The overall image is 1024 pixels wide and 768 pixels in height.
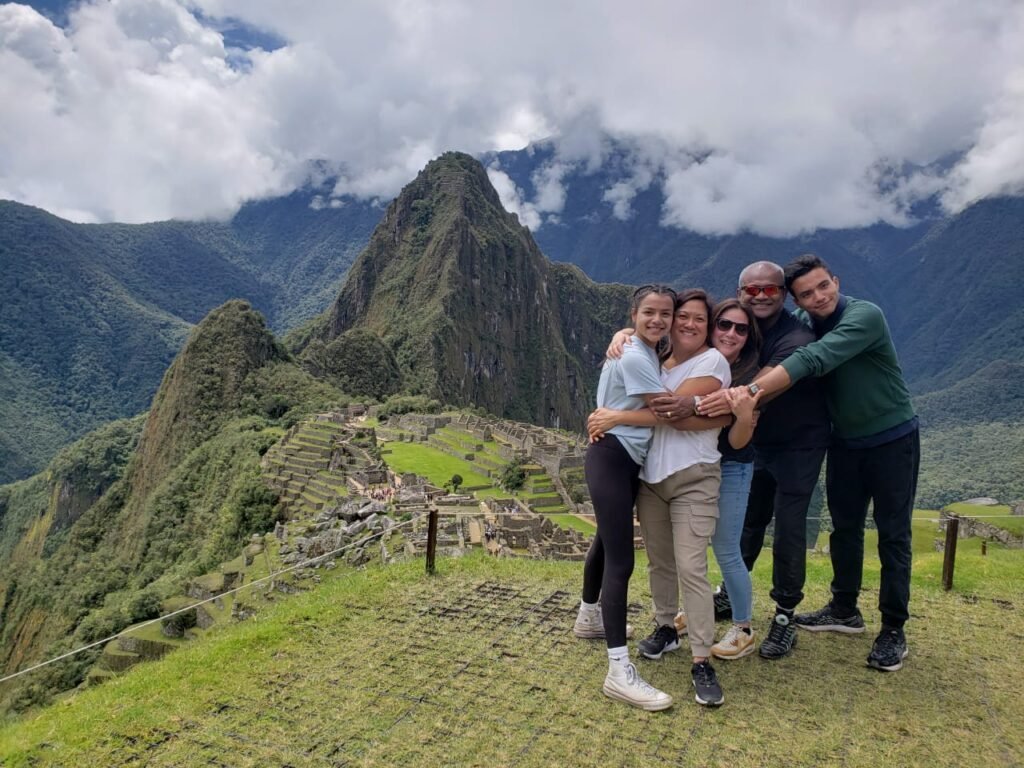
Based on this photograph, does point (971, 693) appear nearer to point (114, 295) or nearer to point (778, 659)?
point (778, 659)

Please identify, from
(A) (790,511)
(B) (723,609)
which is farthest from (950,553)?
(A) (790,511)

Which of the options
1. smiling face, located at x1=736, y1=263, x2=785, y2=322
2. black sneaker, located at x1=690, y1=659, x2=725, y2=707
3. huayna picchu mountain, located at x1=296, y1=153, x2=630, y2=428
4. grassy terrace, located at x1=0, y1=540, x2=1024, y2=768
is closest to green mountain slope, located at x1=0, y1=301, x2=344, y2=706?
grassy terrace, located at x1=0, y1=540, x2=1024, y2=768

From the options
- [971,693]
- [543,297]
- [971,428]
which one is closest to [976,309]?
[971,428]

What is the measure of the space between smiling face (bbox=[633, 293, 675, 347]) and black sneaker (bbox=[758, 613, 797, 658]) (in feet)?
6.31

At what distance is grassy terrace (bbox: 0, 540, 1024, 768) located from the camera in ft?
9.72

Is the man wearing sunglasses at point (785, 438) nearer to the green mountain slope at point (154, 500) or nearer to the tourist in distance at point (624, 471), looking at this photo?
the tourist in distance at point (624, 471)

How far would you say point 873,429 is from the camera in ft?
12.2

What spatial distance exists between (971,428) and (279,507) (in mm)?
85471

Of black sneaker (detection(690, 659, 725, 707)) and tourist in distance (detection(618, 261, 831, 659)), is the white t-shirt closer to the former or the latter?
tourist in distance (detection(618, 261, 831, 659))

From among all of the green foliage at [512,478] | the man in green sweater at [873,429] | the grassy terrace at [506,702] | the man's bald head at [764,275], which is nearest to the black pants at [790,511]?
the man in green sweater at [873,429]

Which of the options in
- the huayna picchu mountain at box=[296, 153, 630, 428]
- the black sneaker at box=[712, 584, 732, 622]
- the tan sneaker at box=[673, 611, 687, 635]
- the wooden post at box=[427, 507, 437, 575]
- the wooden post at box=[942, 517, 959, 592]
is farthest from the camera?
the huayna picchu mountain at box=[296, 153, 630, 428]

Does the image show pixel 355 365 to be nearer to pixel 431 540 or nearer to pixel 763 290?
pixel 431 540

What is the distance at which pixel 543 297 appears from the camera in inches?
5118

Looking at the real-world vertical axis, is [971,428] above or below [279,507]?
above
